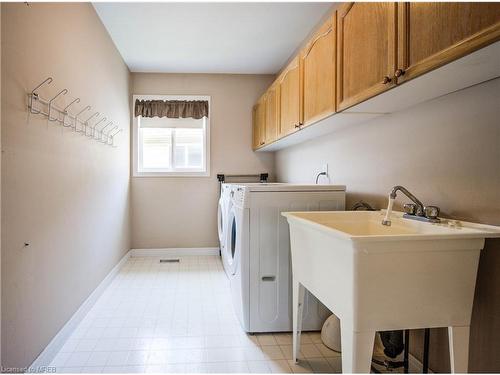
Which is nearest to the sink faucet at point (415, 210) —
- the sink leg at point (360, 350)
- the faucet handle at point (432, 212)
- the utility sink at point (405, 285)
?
the faucet handle at point (432, 212)

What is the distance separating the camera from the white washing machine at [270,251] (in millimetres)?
2115

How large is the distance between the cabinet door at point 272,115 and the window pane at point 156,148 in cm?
149

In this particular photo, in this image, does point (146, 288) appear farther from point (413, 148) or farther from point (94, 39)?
point (413, 148)

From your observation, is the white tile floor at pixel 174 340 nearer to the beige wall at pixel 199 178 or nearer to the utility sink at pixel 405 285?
the utility sink at pixel 405 285

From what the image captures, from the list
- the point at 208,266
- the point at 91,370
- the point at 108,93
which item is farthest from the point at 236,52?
the point at 91,370

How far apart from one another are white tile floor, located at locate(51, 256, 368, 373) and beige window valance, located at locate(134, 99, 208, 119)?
2.22 meters

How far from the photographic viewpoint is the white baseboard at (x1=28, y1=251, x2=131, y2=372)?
1.74 metres

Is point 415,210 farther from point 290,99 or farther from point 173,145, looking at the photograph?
point 173,145

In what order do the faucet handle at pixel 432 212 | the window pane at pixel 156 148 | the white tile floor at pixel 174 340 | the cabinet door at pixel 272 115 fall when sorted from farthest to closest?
the window pane at pixel 156 148 < the cabinet door at pixel 272 115 < the white tile floor at pixel 174 340 < the faucet handle at pixel 432 212

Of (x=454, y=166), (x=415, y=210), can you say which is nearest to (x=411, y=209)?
(x=415, y=210)

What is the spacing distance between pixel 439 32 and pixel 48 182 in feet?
6.46

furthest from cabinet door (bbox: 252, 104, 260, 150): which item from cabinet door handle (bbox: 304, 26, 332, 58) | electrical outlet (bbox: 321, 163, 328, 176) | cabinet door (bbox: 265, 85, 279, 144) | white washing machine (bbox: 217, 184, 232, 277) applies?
cabinet door handle (bbox: 304, 26, 332, 58)

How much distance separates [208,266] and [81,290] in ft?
5.39

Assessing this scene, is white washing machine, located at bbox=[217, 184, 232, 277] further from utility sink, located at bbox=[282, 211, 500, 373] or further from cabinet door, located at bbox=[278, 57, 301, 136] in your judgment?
utility sink, located at bbox=[282, 211, 500, 373]
